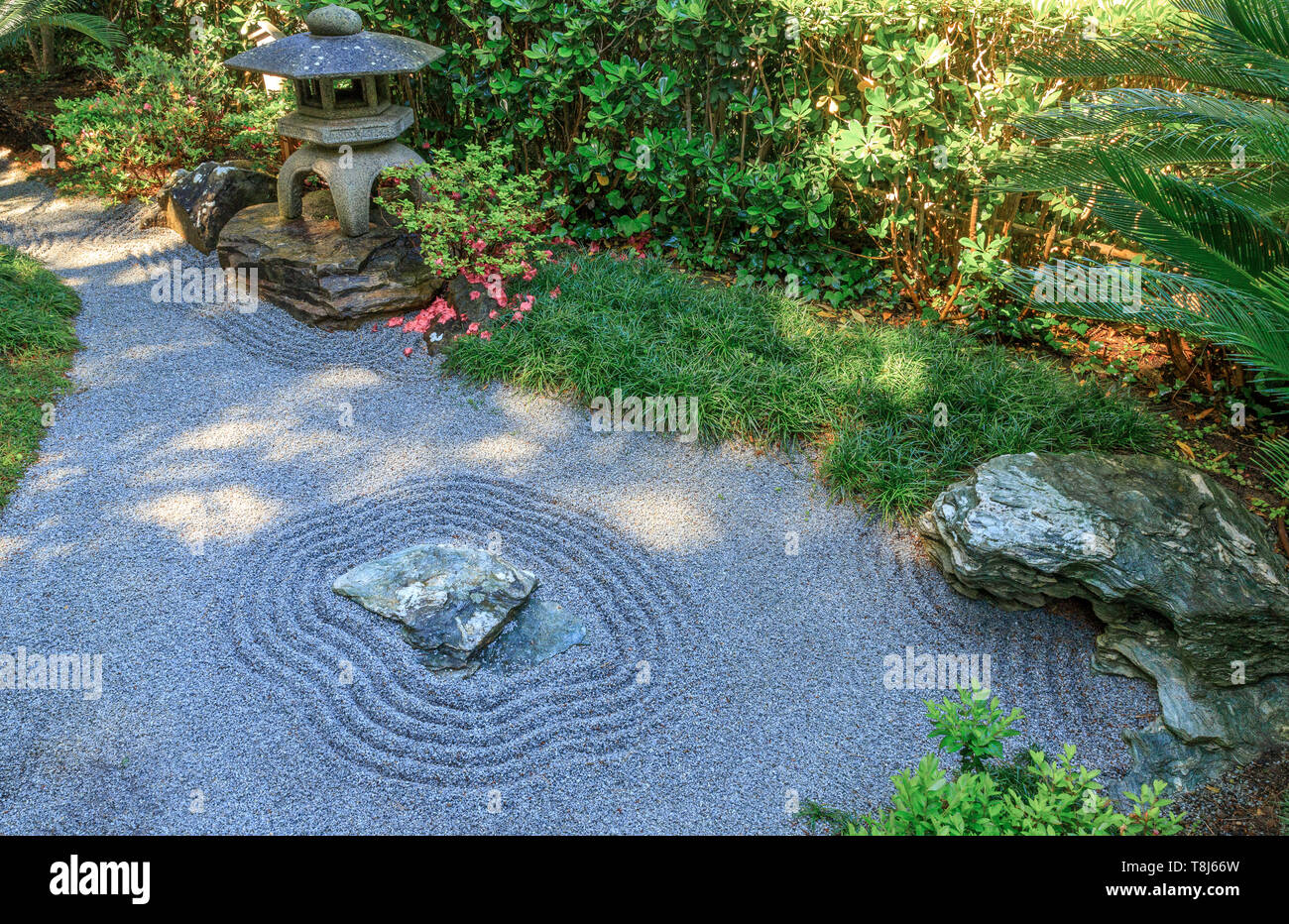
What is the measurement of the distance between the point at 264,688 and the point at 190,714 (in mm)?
274

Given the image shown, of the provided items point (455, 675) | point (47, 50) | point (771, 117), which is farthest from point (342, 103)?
point (47, 50)

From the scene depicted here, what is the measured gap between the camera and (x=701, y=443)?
512cm

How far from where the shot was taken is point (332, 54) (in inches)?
224

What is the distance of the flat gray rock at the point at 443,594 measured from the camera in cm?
381

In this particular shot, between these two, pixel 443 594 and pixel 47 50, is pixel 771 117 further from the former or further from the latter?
pixel 47 50

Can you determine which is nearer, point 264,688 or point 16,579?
point 264,688

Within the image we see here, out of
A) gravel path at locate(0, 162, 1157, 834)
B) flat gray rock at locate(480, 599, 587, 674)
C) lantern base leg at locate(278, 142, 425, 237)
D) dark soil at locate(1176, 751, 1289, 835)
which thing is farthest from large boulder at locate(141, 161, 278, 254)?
dark soil at locate(1176, 751, 1289, 835)

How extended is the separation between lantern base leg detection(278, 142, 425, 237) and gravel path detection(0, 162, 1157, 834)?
1212 millimetres

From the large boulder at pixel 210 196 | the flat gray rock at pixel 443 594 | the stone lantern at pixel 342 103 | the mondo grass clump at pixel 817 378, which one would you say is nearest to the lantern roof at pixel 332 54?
the stone lantern at pixel 342 103

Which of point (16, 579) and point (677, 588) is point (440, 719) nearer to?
point (677, 588)

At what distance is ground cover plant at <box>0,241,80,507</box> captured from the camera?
486cm

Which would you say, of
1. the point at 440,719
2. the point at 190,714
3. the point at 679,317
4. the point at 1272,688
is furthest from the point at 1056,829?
the point at 679,317

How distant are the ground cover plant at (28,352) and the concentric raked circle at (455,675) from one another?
1.64 metres
